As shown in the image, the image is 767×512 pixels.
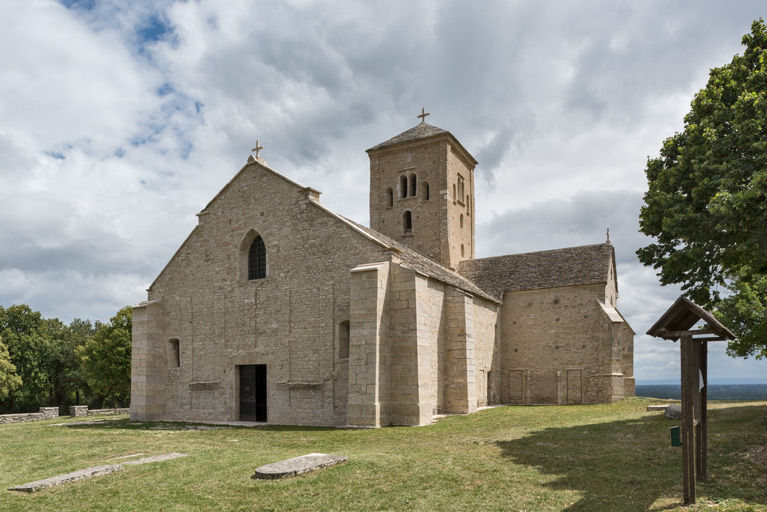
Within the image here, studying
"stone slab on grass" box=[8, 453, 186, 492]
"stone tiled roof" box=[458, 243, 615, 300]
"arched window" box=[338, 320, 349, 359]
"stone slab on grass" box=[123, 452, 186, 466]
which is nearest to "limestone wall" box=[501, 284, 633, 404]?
"stone tiled roof" box=[458, 243, 615, 300]

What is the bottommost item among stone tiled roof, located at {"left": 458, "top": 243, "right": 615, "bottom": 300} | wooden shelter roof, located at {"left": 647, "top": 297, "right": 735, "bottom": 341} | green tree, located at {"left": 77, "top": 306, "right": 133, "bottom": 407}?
green tree, located at {"left": 77, "top": 306, "right": 133, "bottom": 407}

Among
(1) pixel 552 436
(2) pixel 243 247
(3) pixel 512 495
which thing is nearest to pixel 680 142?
(1) pixel 552 436

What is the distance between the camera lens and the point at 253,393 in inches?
Answer: 932

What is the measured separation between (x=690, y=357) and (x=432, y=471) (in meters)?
4.89

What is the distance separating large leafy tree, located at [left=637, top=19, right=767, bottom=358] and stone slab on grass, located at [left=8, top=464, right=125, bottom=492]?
44.5 ft

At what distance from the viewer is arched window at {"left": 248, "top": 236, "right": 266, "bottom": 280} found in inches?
965

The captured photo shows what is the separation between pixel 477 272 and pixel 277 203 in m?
14.7

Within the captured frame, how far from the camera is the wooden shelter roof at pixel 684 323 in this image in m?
8.74

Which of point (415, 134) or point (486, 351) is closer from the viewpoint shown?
point (486, 351)

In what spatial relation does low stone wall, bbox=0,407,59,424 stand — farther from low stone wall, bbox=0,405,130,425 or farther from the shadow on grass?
the shadow on grass

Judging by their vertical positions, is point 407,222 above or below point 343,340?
above

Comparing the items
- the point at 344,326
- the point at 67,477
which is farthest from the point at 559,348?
the point at 67,477

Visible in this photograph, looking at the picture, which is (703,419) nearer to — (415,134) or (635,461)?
(635,461)

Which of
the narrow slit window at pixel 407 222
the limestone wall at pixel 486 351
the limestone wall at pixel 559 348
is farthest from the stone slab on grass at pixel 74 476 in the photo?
the narrow slit window at pixel 407 222
